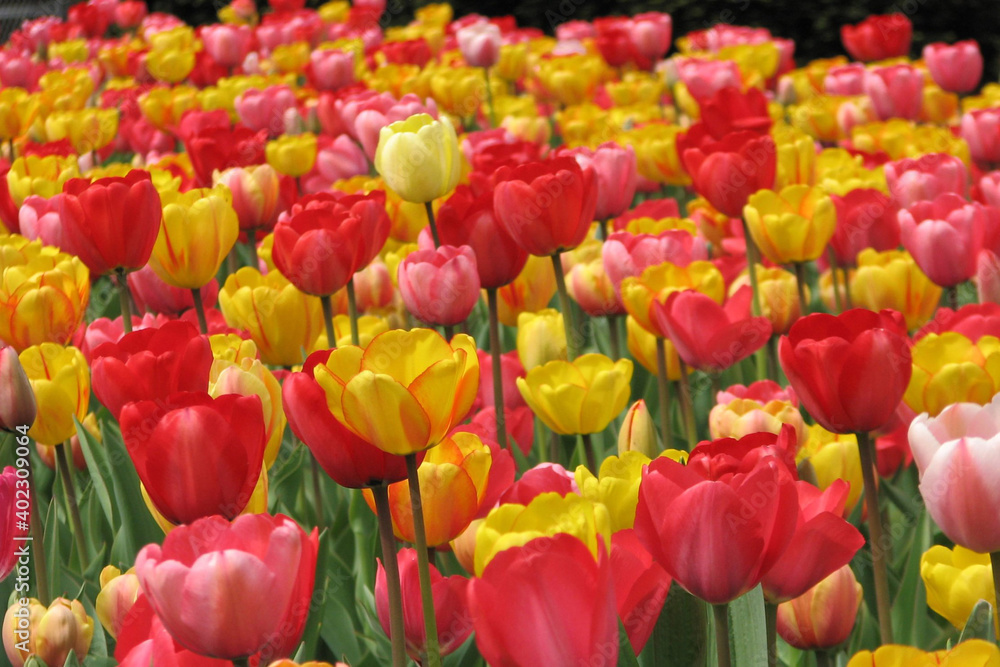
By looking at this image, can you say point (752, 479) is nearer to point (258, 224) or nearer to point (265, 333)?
point (265, 333)

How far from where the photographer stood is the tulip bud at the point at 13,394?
1.32 metres

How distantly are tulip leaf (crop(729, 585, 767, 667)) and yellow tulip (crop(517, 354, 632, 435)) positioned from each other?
18.3 inches

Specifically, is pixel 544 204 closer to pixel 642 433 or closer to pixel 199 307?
pixel 642 433

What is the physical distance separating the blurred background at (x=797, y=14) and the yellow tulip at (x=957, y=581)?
7296 millimetres

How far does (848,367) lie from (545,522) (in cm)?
46

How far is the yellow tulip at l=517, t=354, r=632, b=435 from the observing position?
1.51 m

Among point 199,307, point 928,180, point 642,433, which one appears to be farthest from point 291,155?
point 642,433

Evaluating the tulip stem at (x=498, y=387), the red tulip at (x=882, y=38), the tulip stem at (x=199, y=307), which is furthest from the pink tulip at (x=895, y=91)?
the tulip stem at (x=199, y=307)

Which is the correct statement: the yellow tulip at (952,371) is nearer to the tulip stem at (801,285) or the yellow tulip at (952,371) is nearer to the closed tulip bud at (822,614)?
the closed tulip bud at (822,614)

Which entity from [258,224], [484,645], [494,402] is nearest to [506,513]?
[484,645]

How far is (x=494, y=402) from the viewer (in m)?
1.87

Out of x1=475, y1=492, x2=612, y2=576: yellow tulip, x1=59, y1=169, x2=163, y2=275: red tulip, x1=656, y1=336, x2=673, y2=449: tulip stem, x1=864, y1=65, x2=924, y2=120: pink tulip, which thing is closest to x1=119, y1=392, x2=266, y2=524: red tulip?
x1=475, y1=492, x2=612, y2=576: yellow tulip

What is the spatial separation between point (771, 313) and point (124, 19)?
18.0ft

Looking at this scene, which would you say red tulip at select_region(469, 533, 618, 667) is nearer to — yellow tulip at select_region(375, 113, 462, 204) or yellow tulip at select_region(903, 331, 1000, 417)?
yellow tulip at select_region(903, 331, 1000, 417)
